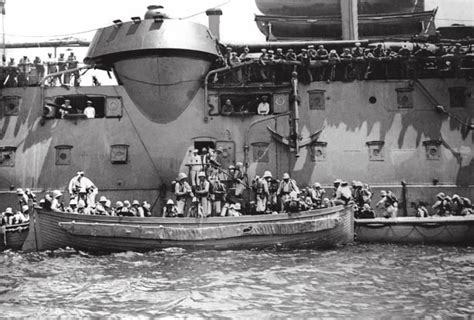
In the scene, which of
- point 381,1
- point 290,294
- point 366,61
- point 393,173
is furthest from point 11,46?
point 381,1

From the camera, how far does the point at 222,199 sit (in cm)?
1472

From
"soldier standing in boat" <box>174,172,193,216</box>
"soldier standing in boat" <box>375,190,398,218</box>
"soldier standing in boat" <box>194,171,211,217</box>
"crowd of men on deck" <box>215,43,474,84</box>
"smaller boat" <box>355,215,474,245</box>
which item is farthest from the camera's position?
"crowd of men on deck" <box>215,43,474,84</box>

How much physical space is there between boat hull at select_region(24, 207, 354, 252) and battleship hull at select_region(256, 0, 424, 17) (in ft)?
77.4

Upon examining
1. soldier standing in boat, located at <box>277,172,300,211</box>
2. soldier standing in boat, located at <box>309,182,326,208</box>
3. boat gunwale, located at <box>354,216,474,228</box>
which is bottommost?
boat gunwale, located at <box>354,216,474,228</box>

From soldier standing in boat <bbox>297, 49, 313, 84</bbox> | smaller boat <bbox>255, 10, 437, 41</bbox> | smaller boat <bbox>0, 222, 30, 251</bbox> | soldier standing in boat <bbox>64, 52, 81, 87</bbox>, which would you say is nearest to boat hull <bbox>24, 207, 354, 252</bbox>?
smaller boat <bbox>0, 222, 30, 251</bbox>

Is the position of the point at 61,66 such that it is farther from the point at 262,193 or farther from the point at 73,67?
the point at 262,193

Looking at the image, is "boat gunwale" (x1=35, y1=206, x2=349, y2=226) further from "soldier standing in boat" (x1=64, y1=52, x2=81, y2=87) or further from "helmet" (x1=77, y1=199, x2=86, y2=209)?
"soldier standing in boat" (x1=64, y1=52, x2=81, y2=87)

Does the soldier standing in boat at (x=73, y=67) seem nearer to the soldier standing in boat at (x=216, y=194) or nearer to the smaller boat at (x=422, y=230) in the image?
the soldier standing in boat at (x=216, y=194)

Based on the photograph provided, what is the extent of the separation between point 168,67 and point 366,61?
7175mm

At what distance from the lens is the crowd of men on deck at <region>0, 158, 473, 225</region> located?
13.7 meters

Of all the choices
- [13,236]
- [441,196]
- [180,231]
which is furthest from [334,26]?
[13,236]

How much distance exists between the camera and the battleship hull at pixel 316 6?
32.6 metres

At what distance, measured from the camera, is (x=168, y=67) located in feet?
52.0

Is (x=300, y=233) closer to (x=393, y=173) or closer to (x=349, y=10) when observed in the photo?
(x=393, y=173)
